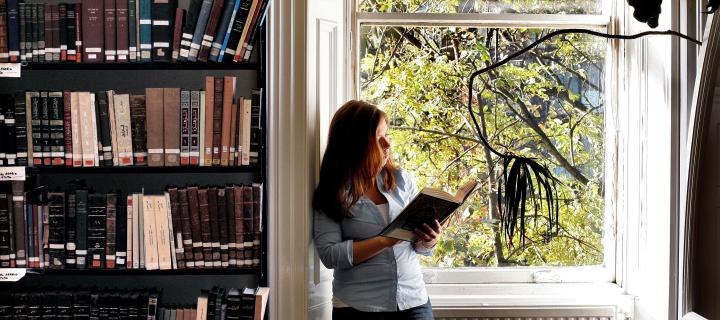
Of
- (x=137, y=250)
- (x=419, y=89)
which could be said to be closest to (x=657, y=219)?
(x=419, y=89)

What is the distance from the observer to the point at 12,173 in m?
2.36

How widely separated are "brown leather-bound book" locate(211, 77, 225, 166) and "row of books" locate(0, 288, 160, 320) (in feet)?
1.91

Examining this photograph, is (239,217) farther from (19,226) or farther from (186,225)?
(19,226)

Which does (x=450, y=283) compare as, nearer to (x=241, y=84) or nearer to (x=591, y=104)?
(x=591, y=104)

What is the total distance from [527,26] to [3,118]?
2118 millimetres

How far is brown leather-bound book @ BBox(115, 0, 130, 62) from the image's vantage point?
2.41m

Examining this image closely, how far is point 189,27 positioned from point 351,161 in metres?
0.73

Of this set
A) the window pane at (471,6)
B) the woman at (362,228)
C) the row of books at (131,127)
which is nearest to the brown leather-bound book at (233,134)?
the row of books at (131,127)

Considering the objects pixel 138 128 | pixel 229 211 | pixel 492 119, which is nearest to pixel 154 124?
pixel 138 128

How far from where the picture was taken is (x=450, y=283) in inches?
122

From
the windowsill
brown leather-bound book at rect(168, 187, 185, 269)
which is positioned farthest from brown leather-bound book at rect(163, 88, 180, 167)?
the windowsill

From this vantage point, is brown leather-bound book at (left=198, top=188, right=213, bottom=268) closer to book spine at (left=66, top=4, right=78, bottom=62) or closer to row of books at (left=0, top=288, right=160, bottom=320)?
row of books at (left=0, top=288, right=160, bottom=320)

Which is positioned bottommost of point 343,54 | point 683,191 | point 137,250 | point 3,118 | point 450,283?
point 450,283

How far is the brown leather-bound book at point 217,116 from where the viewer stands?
7.94 ft
